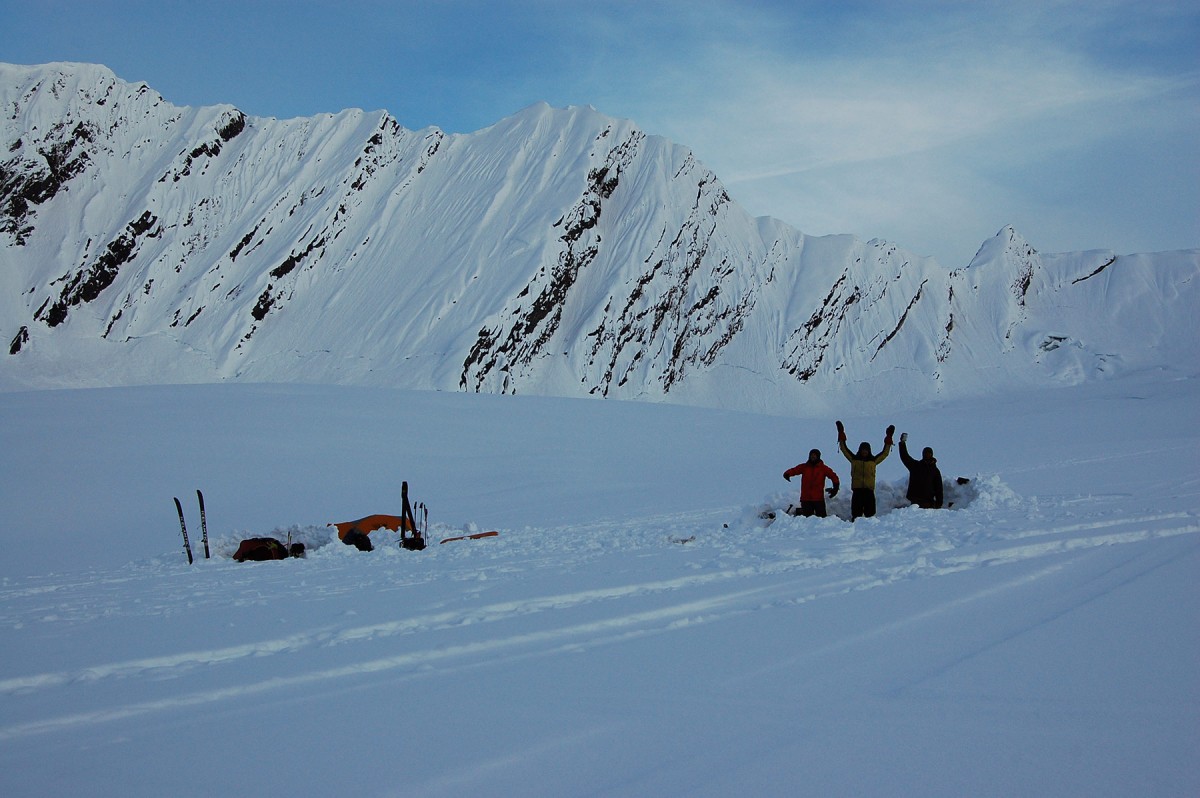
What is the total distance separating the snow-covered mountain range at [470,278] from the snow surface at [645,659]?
3981 cm

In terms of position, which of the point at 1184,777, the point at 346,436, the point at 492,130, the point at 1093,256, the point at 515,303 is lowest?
the point at 1184,777

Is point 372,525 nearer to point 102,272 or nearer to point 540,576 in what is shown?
point 540,576

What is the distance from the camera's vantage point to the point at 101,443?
59.5ft

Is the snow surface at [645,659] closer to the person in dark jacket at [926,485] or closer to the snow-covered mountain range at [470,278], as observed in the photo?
the person in dark jacket at [926,485]

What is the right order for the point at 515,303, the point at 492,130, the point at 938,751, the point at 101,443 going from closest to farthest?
the point at 938,751, the point at 101,443, the point at 515,303, the point at 492,130

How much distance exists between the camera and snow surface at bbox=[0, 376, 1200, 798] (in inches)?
117

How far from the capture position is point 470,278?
5141 cm

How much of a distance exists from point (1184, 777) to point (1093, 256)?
79147mm

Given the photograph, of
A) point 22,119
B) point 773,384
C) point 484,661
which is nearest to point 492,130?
point 773,384

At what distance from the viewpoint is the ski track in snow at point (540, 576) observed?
4.29 metres

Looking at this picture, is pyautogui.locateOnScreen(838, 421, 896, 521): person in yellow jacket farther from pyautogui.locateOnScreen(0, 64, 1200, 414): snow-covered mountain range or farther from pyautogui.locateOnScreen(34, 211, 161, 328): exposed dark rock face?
pyautogui.locateOnScreen(34, 211, 161, 328): exposed dark rock face

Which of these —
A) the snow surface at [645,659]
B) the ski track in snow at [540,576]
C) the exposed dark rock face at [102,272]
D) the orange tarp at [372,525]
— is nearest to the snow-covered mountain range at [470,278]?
the exposed dark rock face at [102,272]

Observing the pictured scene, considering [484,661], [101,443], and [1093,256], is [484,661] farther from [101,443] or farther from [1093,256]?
[1093,256]

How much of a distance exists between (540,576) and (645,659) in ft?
8.67
